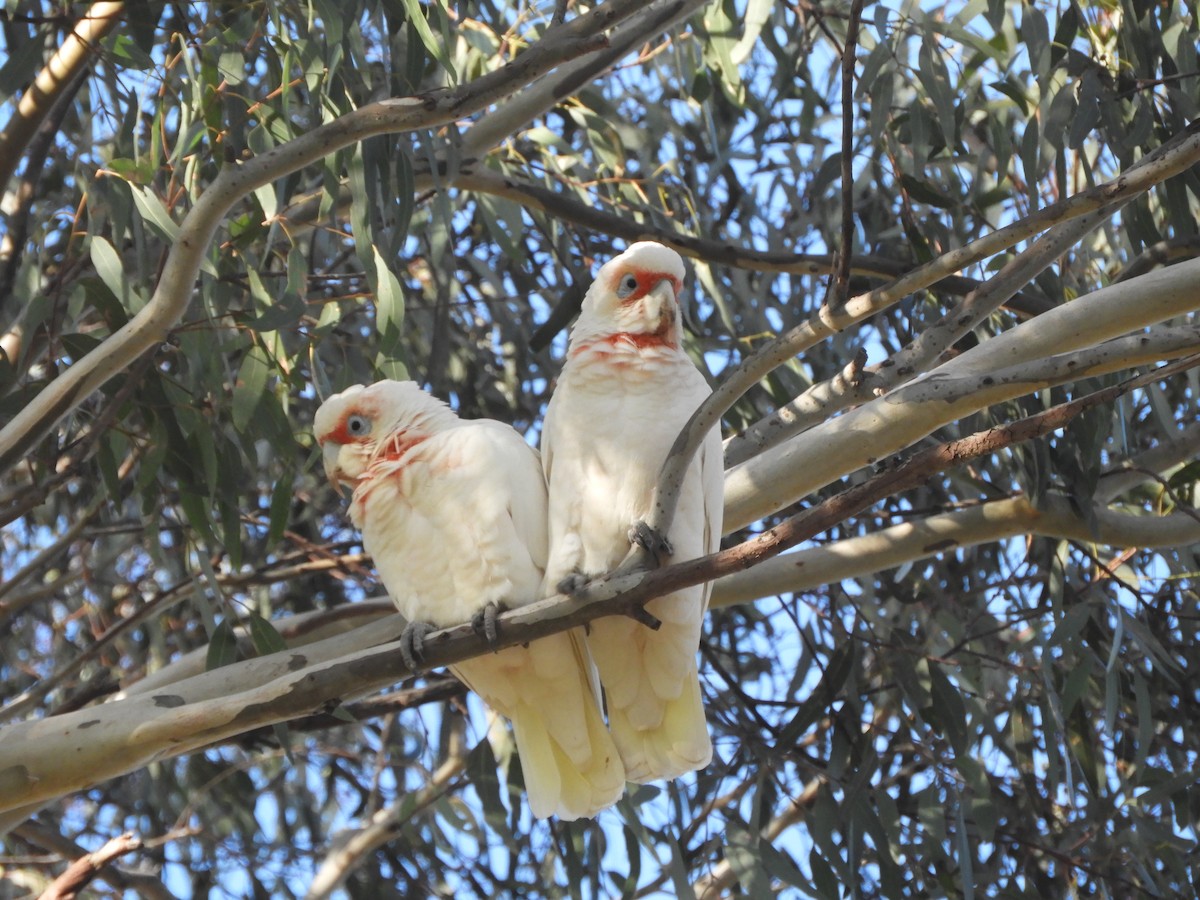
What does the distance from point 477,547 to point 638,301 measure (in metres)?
0.51

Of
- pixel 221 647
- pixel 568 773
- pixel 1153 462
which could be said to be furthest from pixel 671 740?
pixel 1153 462

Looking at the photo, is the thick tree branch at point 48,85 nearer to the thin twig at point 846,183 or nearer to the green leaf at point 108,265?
the green leaf at point 108,265

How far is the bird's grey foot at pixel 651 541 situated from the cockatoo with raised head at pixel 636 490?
1.0 inches

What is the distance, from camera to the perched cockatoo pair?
85.2 inches

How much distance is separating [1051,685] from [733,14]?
1.66 m

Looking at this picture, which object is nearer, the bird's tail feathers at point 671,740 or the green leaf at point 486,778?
the bird's tail feathers at point 671,740

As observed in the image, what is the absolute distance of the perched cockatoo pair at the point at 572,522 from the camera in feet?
7.10

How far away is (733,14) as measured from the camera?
315cm

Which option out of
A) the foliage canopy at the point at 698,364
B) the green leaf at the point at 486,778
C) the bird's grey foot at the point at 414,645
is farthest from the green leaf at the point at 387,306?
the green leaf at the point at 486,778

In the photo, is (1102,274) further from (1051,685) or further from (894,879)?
(894,879)

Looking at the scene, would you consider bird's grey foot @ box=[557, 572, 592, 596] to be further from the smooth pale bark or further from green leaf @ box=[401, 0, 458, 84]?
green leaf @ box=[401, 0, 458, 84]

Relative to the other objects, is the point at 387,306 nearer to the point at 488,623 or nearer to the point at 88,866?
the point at 488,623

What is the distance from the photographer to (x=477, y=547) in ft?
7.15

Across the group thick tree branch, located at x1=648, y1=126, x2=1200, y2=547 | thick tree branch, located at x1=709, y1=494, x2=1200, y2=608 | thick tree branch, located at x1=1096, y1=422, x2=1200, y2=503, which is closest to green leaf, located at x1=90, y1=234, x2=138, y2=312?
thick tree branch, located at x1=648, y1=126, x2=1200, y2=547
